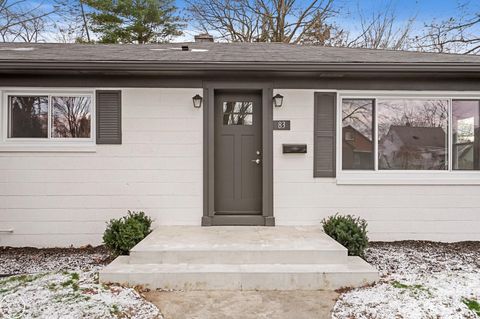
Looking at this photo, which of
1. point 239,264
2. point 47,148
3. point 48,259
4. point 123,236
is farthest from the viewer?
point 47,148

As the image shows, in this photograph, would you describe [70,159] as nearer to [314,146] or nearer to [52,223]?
[52,223]

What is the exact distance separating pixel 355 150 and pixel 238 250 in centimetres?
239

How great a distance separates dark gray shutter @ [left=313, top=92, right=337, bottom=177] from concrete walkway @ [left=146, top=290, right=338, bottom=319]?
1.93 meters

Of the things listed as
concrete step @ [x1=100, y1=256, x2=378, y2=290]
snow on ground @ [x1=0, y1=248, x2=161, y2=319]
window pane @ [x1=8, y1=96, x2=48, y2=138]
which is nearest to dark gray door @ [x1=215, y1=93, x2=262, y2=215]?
concrete step @ [x1=100, y1=256, x2=378, y2=290]

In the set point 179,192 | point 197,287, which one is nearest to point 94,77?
point 179,192

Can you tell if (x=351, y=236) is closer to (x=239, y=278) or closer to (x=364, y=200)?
(x=364, y=200)

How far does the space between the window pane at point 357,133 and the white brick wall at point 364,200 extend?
0.37 m

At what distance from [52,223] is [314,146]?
3893mm

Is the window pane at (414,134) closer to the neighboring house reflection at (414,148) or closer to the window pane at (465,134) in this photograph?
the neighboring house reflection at (414,148)

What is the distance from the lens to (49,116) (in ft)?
15.1

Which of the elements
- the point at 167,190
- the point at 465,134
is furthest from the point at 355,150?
the point at 167,190

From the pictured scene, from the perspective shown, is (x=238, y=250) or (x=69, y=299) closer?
(x=69, y=299)

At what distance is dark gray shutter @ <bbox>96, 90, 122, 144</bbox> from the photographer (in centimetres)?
459

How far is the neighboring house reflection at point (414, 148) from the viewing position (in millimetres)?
4797
